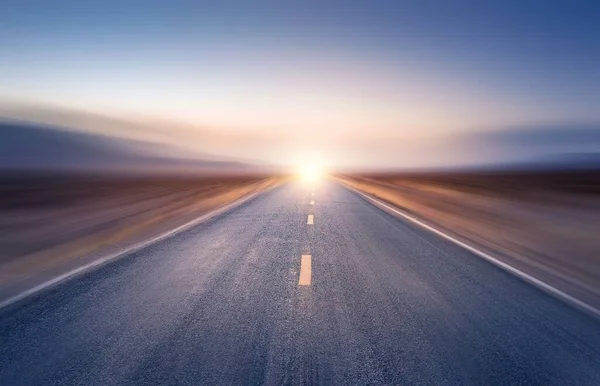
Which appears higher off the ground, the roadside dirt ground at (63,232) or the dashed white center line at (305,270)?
the dashed white center line at (305,270)

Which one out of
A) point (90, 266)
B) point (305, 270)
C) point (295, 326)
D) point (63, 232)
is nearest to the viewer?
point (295, 326)

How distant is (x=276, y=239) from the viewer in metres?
9.78

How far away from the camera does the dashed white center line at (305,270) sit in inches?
244

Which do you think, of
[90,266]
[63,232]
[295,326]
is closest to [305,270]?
[295,326]

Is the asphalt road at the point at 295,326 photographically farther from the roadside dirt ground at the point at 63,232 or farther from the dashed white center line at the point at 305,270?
the roadside dirt ground at the point at 63,232

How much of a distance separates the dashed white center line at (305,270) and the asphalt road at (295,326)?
0.17ft

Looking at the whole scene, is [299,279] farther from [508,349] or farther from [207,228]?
[207,228]

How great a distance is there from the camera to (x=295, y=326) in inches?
172

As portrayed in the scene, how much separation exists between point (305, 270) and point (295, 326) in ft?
8.24

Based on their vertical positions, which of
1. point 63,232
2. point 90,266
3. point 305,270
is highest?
point 305,270

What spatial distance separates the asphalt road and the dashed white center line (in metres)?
0.05

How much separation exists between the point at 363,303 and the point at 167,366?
8.45 feet

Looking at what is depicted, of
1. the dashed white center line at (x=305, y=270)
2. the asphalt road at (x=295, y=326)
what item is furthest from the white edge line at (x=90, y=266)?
the dashed white center line at (x=305, y=270)

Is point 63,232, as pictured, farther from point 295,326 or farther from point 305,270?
point 295,326
